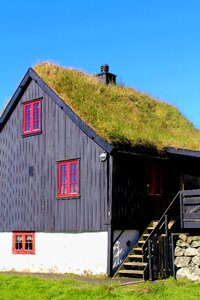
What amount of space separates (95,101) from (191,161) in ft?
16.6

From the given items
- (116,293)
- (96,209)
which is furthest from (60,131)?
(116,293)

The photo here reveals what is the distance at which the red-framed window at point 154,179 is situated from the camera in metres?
19.9

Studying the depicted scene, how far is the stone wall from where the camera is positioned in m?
16.0

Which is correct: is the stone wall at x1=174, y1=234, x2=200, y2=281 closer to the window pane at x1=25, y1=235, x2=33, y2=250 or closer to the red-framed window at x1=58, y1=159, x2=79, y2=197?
the red-framed window at x1=58, y1=159, x2=79, y2=197

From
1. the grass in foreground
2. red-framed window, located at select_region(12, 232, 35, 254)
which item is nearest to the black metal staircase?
the grass in foreground

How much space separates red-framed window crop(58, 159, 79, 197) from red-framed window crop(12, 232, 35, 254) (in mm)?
2661

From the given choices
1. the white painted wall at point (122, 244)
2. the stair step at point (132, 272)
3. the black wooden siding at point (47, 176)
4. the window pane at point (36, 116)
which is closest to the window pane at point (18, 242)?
the black wooden siding at point (47, 176)

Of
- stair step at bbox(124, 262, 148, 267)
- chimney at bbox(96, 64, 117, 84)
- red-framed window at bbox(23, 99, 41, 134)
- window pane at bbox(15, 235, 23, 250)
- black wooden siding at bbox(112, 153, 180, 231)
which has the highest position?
chimney at bbox(96, 64, 117, 84)

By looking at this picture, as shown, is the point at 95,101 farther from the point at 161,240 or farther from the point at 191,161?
the point at 161,240

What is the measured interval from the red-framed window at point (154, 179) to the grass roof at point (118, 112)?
110 cm

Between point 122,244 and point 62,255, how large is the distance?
2.61 m

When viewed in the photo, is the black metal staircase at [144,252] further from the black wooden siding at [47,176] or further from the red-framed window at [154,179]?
the black wooden siding at [47,176]

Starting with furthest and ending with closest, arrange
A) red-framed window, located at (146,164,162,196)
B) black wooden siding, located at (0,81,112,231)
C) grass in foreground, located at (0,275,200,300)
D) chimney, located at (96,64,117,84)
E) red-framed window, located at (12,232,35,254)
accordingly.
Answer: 1. chimney, located at (96,64,117,84)
2. red-framed window, located at (12,232,35,254)
3. red-framed window, located at (146,164,162,196)
4. black wooden siding, located at (0,81,112,231)
5. grass in foreground, located at (0,275,200,300)

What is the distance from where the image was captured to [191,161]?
70.8ft
